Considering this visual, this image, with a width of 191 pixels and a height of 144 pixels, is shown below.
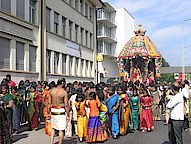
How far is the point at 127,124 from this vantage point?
10.6 m

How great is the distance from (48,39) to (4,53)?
5.52m

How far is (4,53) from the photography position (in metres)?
14.9

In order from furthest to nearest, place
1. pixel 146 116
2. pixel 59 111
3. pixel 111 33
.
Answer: pixel 111 33, pixel 146 116, pixel 59 111

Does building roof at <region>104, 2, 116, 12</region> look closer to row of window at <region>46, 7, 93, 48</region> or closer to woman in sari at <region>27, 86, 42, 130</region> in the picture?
row of window at <region>46, 7, 93, 48</region>

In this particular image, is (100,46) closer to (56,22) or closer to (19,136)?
(56,22)

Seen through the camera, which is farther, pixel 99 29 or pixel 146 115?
pixel 99 29

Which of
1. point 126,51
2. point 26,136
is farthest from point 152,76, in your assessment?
point 26,136

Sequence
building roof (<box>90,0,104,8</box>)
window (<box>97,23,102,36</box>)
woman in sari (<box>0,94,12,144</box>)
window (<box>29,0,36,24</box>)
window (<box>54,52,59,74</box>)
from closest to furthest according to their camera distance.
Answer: woman in sari (<box>0,94,12,144</box>) → window (<box>29,0,36,24</box>) → window (<box>54,52,59,74</box>) → building roof (<box>90,0,104,8</box>) → window (<box>97,23,102,36</box>)

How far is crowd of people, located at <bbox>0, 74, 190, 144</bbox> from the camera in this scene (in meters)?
7.38

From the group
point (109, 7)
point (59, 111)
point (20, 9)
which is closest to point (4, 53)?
point (20, 9)

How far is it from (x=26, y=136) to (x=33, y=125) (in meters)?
1.18

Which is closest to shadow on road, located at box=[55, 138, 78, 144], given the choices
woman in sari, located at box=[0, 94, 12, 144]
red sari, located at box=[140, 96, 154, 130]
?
red sari, located at box=[140, 96, 154, 130]

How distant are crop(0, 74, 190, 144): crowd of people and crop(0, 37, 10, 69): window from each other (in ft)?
11.3

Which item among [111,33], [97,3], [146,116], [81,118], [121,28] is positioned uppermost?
[121,28]
